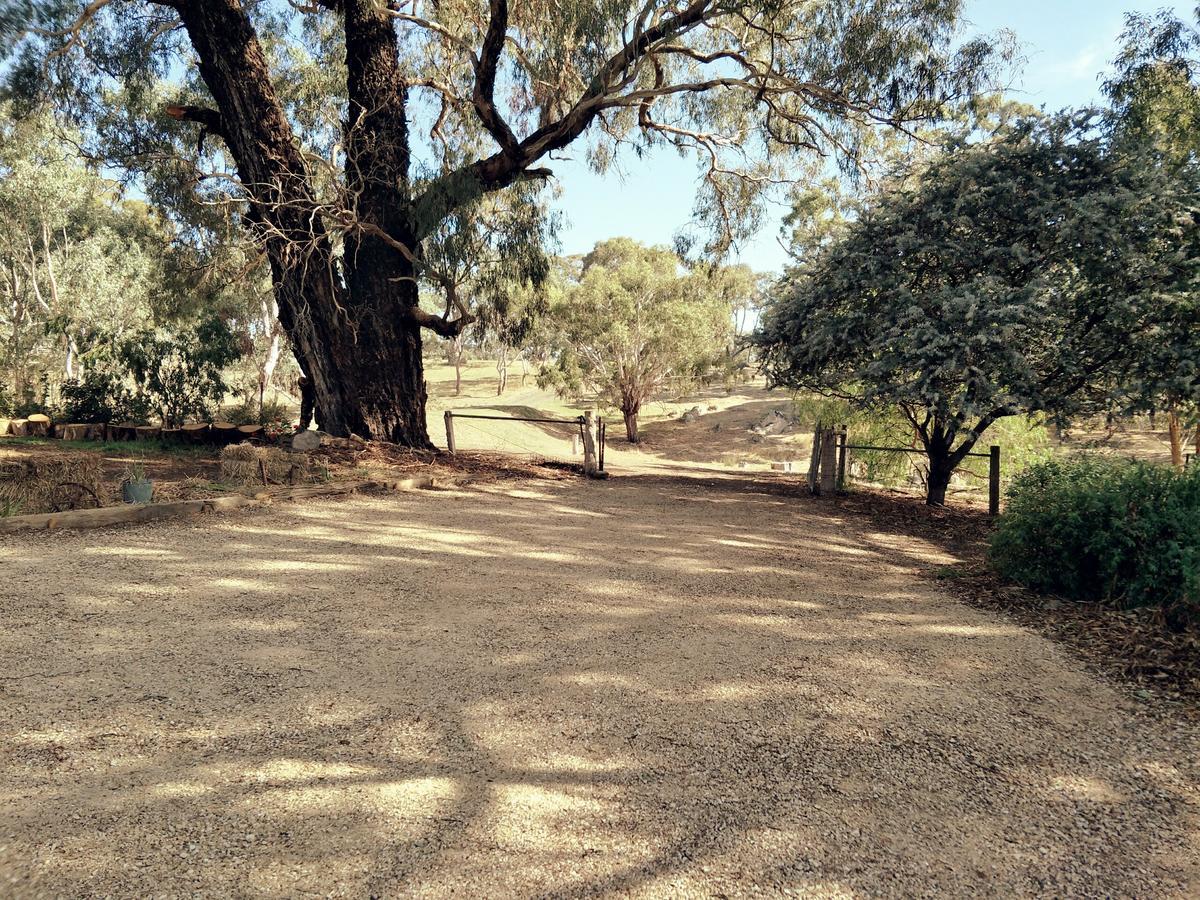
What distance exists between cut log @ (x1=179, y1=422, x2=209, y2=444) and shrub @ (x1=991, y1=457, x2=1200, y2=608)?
476 inches

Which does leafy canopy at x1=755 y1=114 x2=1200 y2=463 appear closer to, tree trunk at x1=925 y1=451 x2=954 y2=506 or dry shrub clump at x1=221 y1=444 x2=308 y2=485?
tree trunk at x1=925 y1=451 x2=954 y2=506

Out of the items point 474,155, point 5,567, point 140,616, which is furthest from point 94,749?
point 474,155

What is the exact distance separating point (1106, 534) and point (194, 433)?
12820mm

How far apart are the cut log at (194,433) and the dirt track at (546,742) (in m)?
7.18

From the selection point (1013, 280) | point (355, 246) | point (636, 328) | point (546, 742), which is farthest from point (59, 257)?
point (546, 742)

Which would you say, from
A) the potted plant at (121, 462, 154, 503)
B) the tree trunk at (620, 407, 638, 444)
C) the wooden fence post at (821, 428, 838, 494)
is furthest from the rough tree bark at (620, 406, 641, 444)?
the potted plant at (121, 462, 154, 503)

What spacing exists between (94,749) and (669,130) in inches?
525

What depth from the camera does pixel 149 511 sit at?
21.8ft

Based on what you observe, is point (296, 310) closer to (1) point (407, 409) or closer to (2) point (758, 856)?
(1) point (407, 409)

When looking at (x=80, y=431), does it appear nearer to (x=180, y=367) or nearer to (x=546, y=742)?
(x=180, y=367)

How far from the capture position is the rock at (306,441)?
1033 centimetres

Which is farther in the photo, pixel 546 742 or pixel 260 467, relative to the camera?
pixel 260 467

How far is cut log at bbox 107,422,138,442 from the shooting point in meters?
12.2

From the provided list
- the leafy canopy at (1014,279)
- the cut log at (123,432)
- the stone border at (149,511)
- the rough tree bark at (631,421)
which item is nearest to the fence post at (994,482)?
the leafy canopy at (1014,279)
